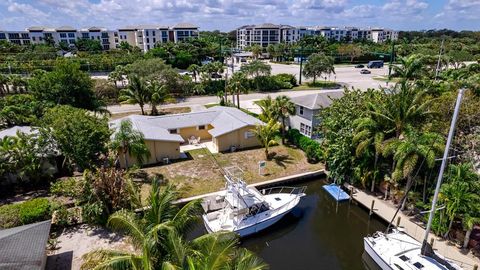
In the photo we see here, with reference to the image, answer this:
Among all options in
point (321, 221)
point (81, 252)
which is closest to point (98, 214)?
point (81, 252)

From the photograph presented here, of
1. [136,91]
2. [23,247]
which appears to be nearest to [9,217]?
[23,247]

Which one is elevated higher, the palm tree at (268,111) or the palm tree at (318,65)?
the palm tree at (318,65)

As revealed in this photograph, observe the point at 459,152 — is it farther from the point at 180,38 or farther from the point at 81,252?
the point at 180,38

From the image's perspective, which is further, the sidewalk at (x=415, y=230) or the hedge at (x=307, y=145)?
the hedge at (x=307, y=145)

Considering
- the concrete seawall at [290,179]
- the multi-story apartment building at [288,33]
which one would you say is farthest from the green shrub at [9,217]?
the multi-story apartment building at [288,33]

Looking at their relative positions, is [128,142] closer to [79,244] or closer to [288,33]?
[79,244]

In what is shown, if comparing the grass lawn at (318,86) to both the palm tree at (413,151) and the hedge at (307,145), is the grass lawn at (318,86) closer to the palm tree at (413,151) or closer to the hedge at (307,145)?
the hedge at (307,145)

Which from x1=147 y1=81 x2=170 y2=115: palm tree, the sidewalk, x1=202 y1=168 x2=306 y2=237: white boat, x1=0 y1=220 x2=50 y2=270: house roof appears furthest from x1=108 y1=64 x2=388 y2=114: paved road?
x1=0 y1=220 x2=50 y2=270: house roof
